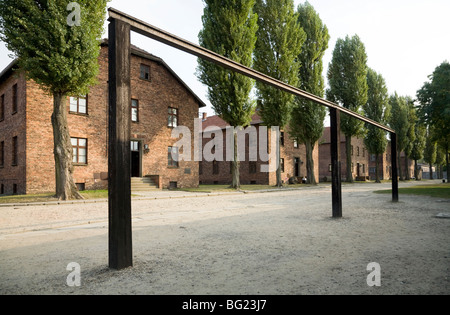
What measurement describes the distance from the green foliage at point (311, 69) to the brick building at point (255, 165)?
3872 millimetres

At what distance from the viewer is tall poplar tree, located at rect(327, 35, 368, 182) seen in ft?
111

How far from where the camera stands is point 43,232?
6.56m

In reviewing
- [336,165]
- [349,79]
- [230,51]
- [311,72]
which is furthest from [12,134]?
[349,79]

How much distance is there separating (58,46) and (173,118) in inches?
492

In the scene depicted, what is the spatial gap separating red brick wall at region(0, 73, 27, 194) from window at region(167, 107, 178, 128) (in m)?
10.1

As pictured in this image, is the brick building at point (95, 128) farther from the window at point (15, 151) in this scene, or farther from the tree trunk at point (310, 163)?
the tree trunk at point (310, 163)

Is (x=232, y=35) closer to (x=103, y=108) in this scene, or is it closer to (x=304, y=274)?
(x=103, y=108)

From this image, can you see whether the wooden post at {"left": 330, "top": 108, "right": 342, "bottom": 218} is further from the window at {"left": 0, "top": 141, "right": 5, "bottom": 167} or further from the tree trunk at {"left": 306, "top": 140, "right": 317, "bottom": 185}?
the tree trunk at {"left": 306, "top": 140, "right": 317, "bottom": 185}

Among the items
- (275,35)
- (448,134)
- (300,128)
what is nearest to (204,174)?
(300,128)

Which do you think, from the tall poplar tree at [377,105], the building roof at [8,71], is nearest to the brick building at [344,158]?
the tall poplar tree at [377,105]

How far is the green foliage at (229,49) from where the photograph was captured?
69.3 feet

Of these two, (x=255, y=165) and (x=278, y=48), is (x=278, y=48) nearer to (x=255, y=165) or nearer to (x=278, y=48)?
(x=278, y=48)

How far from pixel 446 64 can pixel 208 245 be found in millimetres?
20818

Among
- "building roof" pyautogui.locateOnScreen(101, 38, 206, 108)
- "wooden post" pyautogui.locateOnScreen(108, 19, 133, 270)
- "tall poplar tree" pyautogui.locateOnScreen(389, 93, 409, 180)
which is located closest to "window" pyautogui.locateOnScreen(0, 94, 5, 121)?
"building roof" pyautogui.locateOnScreen(101, 38, 206, 108)
